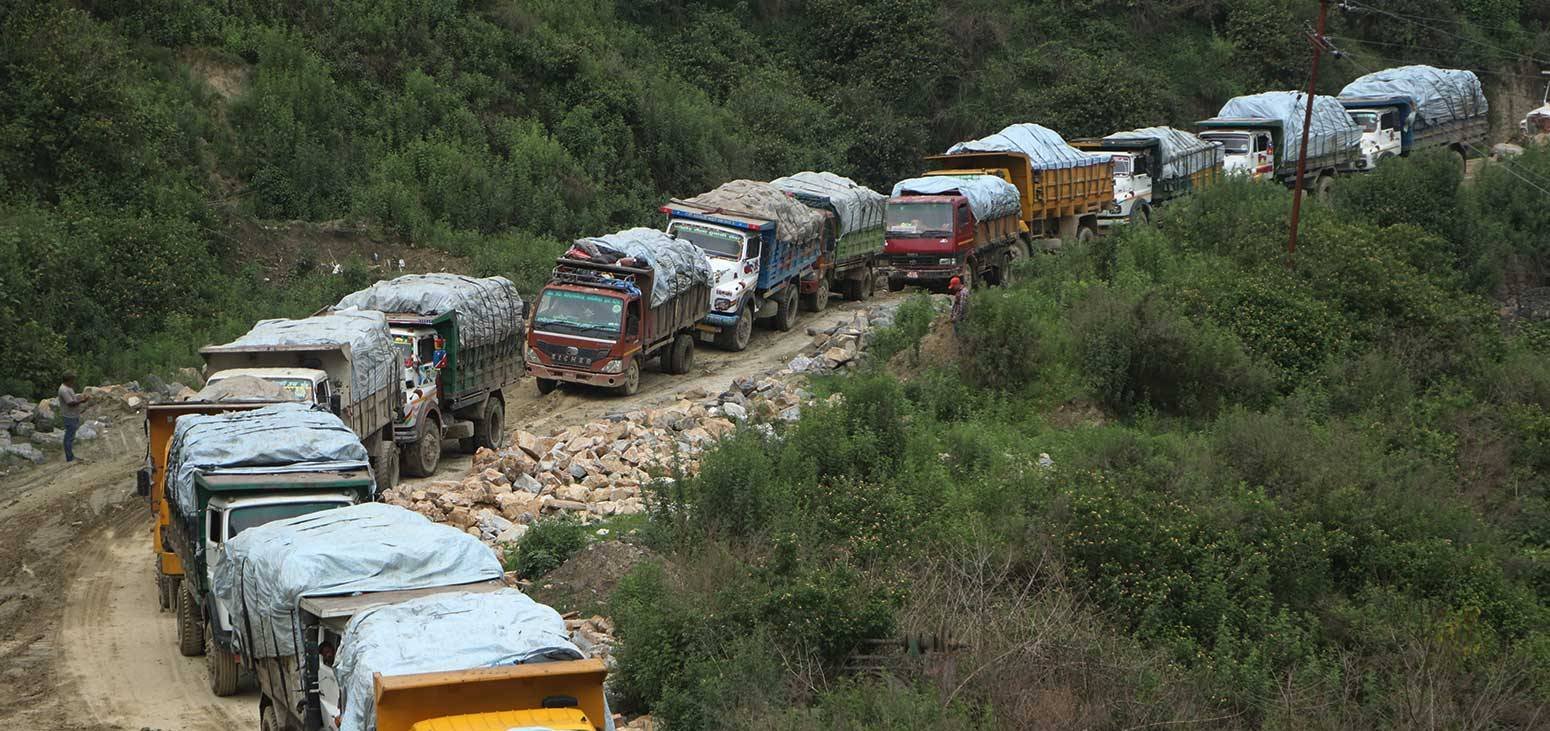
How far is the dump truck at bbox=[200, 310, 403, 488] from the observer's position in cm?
1741

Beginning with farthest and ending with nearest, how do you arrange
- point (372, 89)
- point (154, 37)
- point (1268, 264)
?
1. point (372, 89)
2. point (154, 37)
3. point (1268, 264)

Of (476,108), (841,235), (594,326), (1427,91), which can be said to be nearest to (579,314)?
(594,326)

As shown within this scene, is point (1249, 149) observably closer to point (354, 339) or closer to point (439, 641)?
point (354, 339)

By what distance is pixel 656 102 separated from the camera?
40.5 m

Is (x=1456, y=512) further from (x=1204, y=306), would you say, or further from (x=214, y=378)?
(x=214, y=378)

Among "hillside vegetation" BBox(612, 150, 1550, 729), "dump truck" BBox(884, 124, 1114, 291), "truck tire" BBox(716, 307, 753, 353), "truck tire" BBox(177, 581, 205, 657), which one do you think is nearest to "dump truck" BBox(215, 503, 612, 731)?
"truck tire" BBox(177, 581, 205, 657)

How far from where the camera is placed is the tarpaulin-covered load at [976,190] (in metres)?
30.2

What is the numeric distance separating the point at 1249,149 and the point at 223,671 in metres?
31.9

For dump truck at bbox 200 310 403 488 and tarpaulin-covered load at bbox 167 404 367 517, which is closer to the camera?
tarpaulin-covered load at bbox 167 404 367 517

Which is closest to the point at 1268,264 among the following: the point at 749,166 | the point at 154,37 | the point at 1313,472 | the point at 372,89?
the point at 1313,472

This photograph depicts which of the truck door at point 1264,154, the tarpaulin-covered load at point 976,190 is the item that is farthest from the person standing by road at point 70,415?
the truck door at point 1264,154

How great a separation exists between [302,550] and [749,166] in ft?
105

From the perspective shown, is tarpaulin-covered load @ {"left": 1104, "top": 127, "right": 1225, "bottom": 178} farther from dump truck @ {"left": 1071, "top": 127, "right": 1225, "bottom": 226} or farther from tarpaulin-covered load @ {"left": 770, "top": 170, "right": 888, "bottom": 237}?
tarpaulin-covered load @ {"left": 770, "top": 170, "right": 888, "bottom": 237}

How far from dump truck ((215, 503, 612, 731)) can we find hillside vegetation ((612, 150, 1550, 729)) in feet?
7.47
